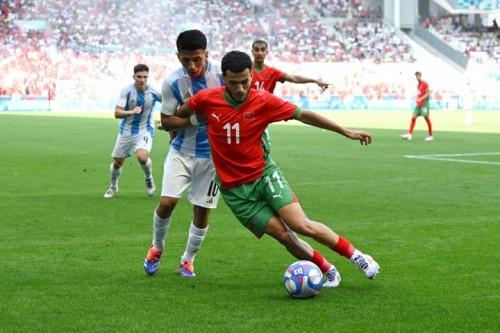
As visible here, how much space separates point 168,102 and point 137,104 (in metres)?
7.03

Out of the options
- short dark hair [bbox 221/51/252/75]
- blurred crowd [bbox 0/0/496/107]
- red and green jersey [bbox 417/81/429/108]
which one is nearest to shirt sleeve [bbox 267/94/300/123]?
short dark hair [bbox 221/51/252/75]

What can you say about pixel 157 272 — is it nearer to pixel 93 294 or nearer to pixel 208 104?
pixel 93 294

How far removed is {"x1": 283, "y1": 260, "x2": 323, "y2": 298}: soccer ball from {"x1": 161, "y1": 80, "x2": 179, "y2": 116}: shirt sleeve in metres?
1.80

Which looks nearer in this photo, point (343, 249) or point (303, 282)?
point (303, 282)

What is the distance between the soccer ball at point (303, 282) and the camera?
275 inches

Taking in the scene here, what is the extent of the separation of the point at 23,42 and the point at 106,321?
166 ft

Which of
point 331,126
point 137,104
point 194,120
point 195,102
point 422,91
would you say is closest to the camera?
point 331,126

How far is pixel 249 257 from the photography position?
895 centimetres

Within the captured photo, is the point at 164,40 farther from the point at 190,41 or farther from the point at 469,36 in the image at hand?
the point at 190,41

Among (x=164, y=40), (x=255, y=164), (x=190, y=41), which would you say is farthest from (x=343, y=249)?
(x=164, y=40)

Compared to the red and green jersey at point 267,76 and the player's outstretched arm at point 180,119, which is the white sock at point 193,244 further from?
the red and green jersey at point 267,76

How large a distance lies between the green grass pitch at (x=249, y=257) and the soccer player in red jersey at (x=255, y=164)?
19.9 inches

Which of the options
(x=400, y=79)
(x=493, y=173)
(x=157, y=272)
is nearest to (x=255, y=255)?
(x=157, y=272)

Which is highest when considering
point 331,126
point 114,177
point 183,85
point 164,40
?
point 164,40
